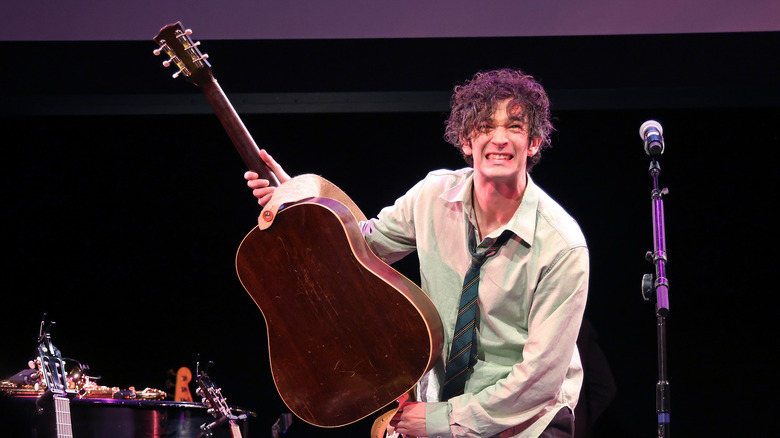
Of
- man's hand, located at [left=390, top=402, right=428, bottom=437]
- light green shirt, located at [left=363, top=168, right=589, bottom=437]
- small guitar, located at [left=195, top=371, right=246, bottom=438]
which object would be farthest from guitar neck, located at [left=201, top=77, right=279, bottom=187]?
small guitar, located at [left=195, top=371, right=246, bottom=438]

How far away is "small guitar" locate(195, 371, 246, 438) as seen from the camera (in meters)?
4.76

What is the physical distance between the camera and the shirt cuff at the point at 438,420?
6.26 feet

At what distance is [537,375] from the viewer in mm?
1874

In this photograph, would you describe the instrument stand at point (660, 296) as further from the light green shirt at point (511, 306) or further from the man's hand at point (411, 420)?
the man's hand at point (411, 420)

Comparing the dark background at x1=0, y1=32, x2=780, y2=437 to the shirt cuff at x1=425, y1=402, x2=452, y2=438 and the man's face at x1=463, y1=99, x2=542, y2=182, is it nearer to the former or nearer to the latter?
the man's face at x1=463, y1=99, x2=542, y2=182

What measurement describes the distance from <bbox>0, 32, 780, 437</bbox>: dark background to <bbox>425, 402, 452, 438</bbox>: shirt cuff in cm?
259

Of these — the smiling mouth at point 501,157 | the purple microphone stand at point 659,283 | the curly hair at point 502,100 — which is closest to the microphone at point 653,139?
the purple microphone stand at point 659,283

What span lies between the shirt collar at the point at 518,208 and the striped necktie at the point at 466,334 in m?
0.04

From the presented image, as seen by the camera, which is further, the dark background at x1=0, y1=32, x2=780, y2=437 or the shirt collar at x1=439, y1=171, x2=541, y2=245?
A: the dark background at x1=0, y1=32, x2=780, y2=437

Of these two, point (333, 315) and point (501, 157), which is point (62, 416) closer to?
point (333, 315)

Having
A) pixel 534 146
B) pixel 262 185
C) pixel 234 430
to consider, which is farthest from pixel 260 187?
pixel 234 430

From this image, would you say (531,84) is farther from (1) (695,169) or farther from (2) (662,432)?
(1) (695,169)

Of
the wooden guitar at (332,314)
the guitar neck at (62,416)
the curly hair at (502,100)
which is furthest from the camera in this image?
the guitar neck at (62,416)

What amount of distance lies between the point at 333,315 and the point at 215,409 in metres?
3.19
